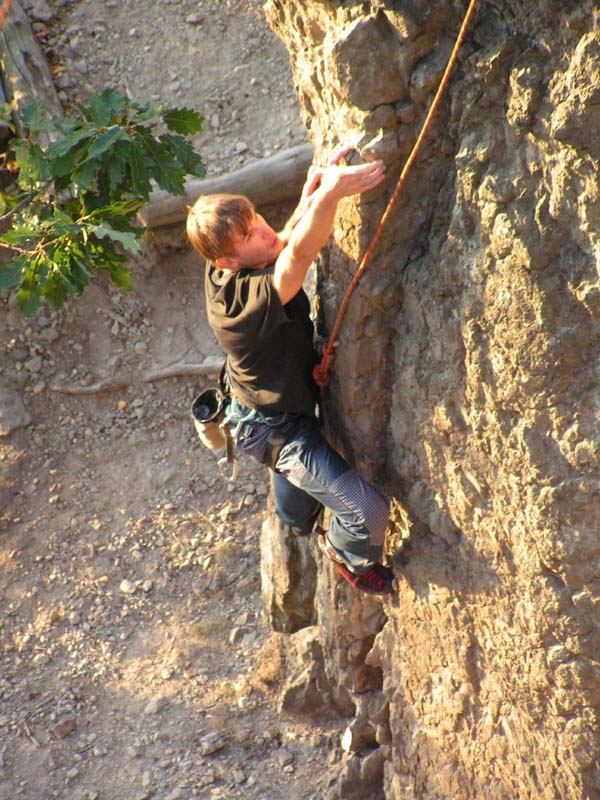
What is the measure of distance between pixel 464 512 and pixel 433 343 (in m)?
0.66

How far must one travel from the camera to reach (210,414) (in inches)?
154

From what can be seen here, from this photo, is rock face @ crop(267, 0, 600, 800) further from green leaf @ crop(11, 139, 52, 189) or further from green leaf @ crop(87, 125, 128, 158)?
green leaf @ crop(11, 139, 52, 189)

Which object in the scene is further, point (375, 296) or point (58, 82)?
point (58, 82)

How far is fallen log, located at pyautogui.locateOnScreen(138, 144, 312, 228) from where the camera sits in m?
6.11

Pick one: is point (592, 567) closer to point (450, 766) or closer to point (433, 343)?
point (433, 343)

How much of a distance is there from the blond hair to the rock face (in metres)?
0.38

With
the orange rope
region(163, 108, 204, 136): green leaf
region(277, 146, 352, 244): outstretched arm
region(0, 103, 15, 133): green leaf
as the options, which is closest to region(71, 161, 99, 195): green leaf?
region(163, 108, 204, 136): green leaf

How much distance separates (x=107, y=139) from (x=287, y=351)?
152 cm

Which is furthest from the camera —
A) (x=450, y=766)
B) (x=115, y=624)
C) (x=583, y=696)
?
(x=115, y=624)

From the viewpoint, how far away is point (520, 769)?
346 centimetres

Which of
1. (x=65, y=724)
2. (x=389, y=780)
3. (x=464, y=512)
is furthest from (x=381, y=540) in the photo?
(x=65, y=724)

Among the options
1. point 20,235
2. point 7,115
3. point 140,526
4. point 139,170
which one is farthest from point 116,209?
point 140,526

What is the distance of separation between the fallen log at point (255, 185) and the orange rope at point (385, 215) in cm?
289

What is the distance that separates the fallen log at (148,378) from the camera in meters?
6.43
